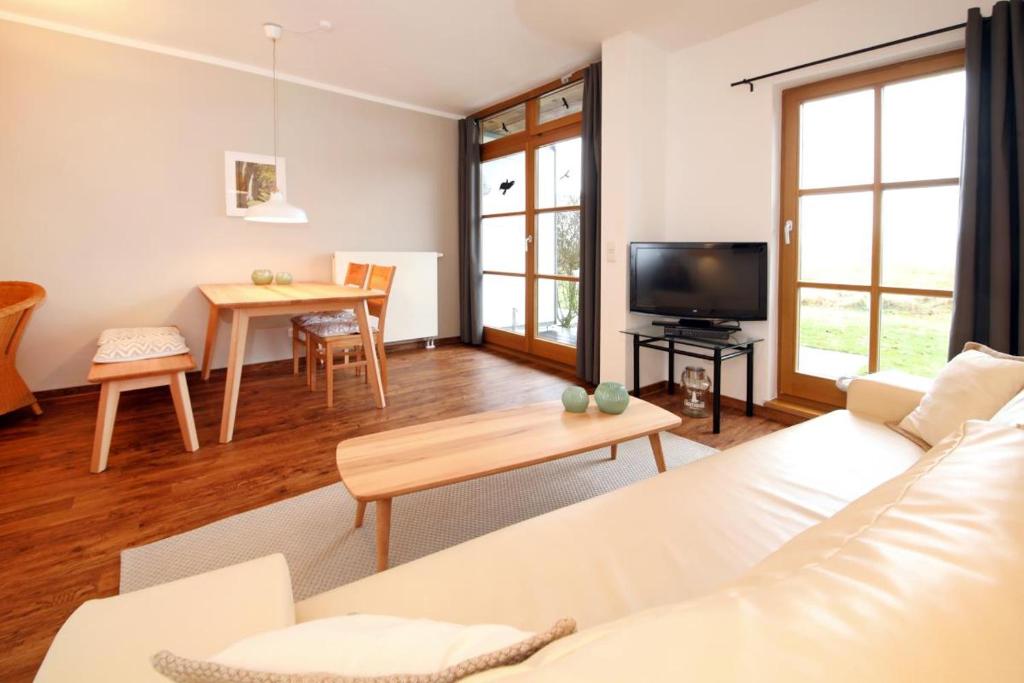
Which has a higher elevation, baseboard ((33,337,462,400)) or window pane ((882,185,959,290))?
window pane ((882,185,959,290))

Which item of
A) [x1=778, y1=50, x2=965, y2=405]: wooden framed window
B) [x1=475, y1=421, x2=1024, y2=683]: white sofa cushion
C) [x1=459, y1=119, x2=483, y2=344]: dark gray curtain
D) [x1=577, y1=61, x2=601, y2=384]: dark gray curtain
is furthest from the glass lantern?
[x1=475, y1=421, x2=1024, y2=683]: white sofa cushion

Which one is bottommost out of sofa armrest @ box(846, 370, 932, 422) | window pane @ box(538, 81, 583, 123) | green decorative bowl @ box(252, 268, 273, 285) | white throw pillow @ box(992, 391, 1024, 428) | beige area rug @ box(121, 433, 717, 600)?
beige area rug @ box(121, 433, 717, 600)

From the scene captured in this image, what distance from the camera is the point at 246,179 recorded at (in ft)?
14.1

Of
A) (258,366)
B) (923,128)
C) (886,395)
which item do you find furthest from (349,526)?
(923,128)

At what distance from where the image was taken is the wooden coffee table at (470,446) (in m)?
1.56

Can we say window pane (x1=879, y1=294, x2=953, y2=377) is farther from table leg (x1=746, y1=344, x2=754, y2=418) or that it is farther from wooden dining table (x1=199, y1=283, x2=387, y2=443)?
wooden dining table (x1=199, y1=283, x2=387, y2=443)

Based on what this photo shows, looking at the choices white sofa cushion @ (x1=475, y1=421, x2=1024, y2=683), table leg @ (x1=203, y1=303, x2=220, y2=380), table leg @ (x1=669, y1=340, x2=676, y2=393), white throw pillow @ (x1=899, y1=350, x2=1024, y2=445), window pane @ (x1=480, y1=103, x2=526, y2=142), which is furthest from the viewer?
window pane @ (x1=480, y1=103, x2=526, y2=142)

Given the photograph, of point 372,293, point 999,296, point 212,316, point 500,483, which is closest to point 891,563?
point 500,483

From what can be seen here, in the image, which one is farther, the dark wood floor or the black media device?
the black media device

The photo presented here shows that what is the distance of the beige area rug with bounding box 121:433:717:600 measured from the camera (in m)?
1.78

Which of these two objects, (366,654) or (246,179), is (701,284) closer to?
(366,654)

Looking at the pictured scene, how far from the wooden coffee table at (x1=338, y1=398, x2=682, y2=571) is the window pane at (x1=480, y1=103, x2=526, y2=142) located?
141 inches

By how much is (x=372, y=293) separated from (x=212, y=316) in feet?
4.43

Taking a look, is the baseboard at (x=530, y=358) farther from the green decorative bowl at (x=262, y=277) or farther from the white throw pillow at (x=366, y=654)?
the white throw pillow at (x=366, y=654)
